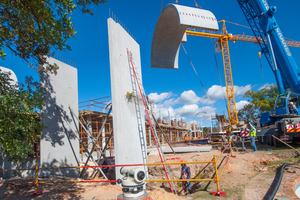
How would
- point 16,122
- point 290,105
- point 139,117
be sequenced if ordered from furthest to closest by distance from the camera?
point 290,105 < point 139,117 < point 16,122

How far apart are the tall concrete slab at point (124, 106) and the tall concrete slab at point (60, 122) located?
3551mm

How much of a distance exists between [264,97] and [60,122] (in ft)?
104

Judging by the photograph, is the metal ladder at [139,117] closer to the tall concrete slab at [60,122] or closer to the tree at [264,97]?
the tall concrete slab at [60,122]

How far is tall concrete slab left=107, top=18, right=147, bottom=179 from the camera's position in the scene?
6.91 metres

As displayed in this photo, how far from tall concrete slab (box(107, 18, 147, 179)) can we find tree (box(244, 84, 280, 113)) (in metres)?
26.9

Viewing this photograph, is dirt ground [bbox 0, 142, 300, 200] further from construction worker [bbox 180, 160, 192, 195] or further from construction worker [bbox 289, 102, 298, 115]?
construction worker [bbox 289, 102, 298, 115]

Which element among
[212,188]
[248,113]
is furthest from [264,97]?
[212,188]

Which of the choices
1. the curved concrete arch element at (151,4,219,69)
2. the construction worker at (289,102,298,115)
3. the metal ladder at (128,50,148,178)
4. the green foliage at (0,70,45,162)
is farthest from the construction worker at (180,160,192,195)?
the construction worker at (289,102,298,115)

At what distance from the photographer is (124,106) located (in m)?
7.41

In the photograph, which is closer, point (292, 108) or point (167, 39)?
point (292, 108)

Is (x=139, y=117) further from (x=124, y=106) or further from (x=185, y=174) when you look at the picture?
(x=185, y=174)

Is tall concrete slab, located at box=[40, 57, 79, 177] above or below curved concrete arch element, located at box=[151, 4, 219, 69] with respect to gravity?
below

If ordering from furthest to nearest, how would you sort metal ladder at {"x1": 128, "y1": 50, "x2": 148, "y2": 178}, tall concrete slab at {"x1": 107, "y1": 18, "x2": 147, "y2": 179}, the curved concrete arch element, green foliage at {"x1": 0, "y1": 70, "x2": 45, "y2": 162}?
the curved concrete arch element < metal ladder at {"x1": 128, "y1": 50, "x2": 148, "y2": 178} < tall concrete slab at {"x1": 107, "y1": 18, "x2": 147, "y2": 179} < green foliage at {"x1": 0, "y1": 70, "x2": 45, "y2": 162}

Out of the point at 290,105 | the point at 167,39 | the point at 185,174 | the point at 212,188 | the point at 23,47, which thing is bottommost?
the point at 212,188
